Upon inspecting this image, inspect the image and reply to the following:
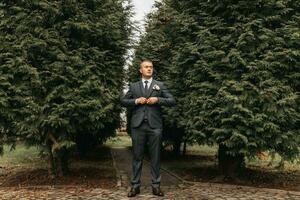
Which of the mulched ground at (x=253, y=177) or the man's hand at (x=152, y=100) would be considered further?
the mulched ground at (x=253, y=177)

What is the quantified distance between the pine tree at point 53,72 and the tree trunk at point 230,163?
10.8 ft

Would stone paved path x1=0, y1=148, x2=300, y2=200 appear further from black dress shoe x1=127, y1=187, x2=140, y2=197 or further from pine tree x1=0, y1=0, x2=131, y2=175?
pine tree x1=0, y1=0, x2=131, y2=175

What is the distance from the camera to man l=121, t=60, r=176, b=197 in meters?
8.38

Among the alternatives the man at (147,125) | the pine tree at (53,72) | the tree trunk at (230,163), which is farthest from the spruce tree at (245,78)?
the pine tree at (53,72)

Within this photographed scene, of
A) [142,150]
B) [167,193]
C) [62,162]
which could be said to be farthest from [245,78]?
[62,162]

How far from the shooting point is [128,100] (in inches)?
337

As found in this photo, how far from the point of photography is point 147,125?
850cm

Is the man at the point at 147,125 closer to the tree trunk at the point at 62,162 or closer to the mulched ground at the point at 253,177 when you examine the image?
the tree trunk at the point at 62,162

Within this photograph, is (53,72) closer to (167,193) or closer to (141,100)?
(141,100)

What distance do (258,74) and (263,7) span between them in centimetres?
178

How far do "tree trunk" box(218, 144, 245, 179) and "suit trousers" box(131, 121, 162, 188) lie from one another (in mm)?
3235

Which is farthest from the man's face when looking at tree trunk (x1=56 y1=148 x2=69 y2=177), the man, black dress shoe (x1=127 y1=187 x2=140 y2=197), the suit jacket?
tree trunk (x1=56 y1=148 x2=69 y2=177)

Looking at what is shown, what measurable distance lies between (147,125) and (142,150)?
0.50m

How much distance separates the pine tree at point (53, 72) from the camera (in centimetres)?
982
